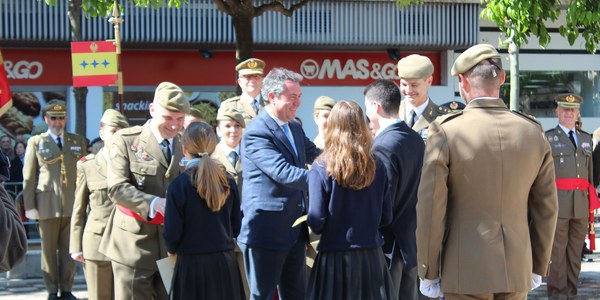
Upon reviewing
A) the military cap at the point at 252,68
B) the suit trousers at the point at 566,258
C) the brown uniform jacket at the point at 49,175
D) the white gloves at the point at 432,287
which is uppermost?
the military cap at the point at 252,68

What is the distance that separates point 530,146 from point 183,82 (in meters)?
14.9

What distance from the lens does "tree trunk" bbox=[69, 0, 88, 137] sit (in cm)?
1448

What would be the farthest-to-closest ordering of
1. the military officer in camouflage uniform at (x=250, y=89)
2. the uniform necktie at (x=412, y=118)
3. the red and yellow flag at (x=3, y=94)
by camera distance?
the military officer in camouflage uniform at (x=250, y=89)
the uniform necktie at (x=412, y=118)
the red and yellow flag at (x=3, y=94)

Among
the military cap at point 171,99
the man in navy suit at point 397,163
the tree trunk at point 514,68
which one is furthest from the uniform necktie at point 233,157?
the tree trunk at point 514,68

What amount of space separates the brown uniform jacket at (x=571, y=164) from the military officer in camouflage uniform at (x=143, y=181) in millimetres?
5123

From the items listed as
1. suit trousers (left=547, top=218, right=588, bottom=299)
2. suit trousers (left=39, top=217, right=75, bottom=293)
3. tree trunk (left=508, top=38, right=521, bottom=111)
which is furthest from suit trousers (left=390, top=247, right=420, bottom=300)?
tree trunk (left=508, top=38, right=521, bottom=111)

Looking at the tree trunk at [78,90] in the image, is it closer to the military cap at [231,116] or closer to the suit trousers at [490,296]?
the military cap at [231,116]

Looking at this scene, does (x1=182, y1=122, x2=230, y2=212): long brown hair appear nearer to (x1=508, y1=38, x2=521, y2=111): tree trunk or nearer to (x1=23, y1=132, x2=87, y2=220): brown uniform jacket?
(x1=23, y1=132, x2=87, y2=220): brown uniform jacket

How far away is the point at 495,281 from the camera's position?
16.6ft

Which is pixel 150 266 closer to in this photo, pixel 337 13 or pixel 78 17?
pixel 78 17

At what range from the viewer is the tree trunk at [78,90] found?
1448 cm

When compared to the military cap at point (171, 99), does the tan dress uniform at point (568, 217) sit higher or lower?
lower

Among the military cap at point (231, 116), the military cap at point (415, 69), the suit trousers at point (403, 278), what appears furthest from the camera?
the military cap at point (231, 116)

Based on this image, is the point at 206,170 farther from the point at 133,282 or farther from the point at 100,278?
the point at 100,278
